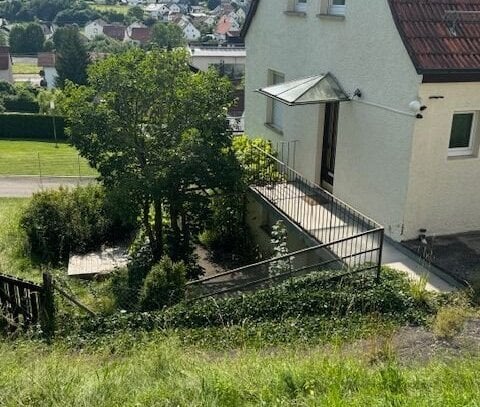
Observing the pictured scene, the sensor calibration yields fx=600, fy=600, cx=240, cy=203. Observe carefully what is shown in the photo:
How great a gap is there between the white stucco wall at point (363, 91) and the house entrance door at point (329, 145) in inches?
5.6

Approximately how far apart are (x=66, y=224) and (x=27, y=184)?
15.2 meters

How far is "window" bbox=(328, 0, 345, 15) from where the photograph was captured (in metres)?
12.4

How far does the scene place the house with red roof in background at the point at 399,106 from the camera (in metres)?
10.2

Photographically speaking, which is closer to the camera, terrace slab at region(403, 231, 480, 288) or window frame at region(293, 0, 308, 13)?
terrace slab at region(403, 231, 480, 288)

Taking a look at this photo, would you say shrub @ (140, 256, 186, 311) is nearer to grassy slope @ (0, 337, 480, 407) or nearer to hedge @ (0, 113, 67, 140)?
grassy slope @ (0, 337, 480, 407)

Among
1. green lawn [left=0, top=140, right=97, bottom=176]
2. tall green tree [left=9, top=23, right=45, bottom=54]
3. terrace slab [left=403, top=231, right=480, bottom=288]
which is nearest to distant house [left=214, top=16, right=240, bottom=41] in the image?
tall green tree [left=9, top=23, right=45, bottom=54]

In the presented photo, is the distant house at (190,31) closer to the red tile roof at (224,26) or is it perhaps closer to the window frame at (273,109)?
the red tile roof at (224,26)

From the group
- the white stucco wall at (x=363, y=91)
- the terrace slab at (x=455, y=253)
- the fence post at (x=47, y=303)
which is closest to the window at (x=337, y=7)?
the white stucco wall at (x=363, y=91)

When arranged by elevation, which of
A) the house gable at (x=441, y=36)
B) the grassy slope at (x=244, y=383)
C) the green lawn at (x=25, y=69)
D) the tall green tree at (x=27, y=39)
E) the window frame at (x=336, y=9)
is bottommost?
the green lawn at (x=25, y=69)

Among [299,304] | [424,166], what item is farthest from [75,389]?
[424,166]

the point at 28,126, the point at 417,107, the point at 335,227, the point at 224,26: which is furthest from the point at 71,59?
the point at 224,26

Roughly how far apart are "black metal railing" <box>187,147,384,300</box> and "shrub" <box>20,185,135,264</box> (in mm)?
4282

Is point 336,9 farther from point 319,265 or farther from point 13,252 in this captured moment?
point 13,252

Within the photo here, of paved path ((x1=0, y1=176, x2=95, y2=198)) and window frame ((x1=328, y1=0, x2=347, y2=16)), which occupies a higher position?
window frame ((x1=328, y1=0, x2=347, y2=16))
